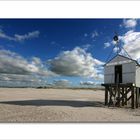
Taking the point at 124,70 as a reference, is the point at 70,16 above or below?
above

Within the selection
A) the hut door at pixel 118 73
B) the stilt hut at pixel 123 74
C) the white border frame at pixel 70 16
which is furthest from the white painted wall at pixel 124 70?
the white border frame at pixel 70 16

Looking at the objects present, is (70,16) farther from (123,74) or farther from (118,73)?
(118,73)

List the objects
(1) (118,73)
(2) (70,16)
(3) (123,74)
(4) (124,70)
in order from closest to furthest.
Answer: (2) (70,16)
(4) (124,70)
(3) (123,74)
(1) (118,73)

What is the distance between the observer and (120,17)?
12.8 m

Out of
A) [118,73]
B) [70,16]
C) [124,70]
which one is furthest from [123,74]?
[70,16]

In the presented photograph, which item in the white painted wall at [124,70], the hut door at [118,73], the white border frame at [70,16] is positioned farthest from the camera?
the hut door at [118,73]

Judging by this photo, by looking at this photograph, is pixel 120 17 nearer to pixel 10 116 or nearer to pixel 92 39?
pixel 92 39

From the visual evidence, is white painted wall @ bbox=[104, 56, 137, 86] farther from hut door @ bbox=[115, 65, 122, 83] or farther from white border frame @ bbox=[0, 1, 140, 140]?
white border frame @ bbox=[0, 1, 140, 140]

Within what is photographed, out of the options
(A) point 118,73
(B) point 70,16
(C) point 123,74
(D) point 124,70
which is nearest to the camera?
(B) point 70,16

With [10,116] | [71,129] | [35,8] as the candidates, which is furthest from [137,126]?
[35,8]

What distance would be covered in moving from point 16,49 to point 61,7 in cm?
461

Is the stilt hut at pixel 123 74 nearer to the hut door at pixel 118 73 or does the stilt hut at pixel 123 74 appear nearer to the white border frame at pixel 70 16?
the hut door at pixel 118 73

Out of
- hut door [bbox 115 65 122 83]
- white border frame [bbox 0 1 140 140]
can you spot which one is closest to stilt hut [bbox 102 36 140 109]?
hut door [bbox 115 65 122 83]

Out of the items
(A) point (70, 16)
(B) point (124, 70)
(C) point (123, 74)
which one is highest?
(A) point (70, 16)
